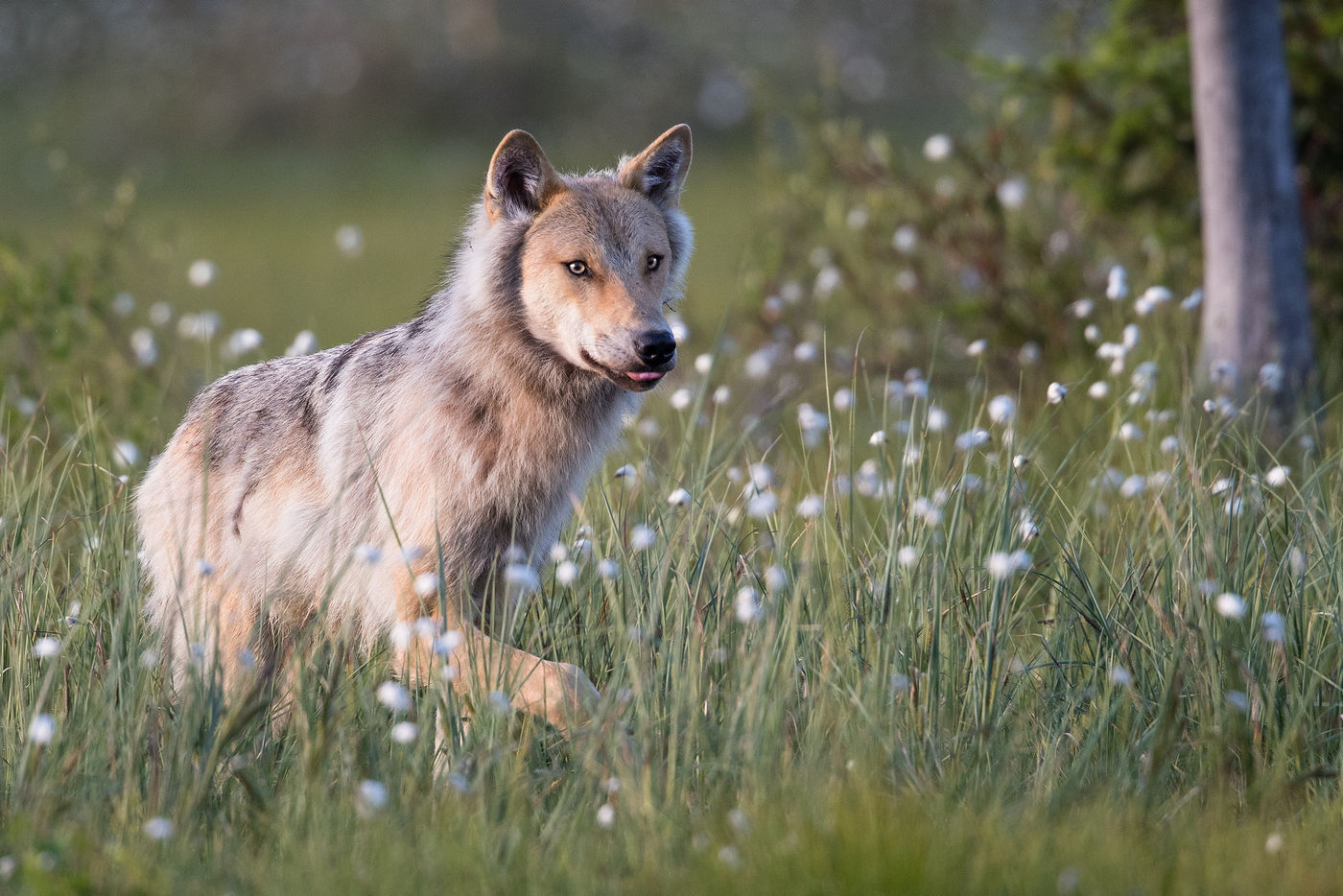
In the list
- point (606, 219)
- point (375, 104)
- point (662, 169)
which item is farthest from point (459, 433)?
point (375, 104)

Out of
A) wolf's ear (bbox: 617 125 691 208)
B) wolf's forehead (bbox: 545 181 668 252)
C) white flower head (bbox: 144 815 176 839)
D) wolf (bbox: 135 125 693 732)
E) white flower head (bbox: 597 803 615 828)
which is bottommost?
white flower head (bbox: 144 815 176 839)

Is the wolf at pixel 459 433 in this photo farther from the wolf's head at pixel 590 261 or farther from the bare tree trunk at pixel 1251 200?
the bare tree trunk at pixel 1251 200

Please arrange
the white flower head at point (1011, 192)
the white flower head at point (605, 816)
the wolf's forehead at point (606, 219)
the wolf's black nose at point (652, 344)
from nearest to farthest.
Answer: the white flower head at point (605, 816) < the wolf's black nose at point (652, 344) < the wolf's forehead at point (606, 219) < the white flower head at point (1011, 192)

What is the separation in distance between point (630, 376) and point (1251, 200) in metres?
4.32

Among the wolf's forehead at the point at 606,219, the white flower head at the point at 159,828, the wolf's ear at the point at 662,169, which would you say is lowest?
the white flower head at the point at 159,828

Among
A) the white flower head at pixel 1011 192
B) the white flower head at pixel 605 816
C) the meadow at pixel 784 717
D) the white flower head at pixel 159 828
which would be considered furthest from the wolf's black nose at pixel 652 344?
the white flower head at pixel 1011 192

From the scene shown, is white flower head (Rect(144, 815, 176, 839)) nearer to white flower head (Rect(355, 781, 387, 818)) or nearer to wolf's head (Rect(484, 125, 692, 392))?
white flower head (Rect(355, 781, 387, 818))

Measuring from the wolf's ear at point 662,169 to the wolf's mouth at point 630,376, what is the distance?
32.7 inches

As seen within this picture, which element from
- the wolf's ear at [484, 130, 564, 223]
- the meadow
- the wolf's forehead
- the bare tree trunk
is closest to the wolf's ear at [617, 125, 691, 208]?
the wolf's forehead

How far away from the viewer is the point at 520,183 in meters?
4.73

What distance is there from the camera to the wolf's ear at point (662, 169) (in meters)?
4.93

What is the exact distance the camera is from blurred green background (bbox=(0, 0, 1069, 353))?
21.6 m

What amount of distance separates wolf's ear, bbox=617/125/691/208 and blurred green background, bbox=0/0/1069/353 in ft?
37.6

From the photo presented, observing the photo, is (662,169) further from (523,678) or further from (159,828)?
(159,828)
